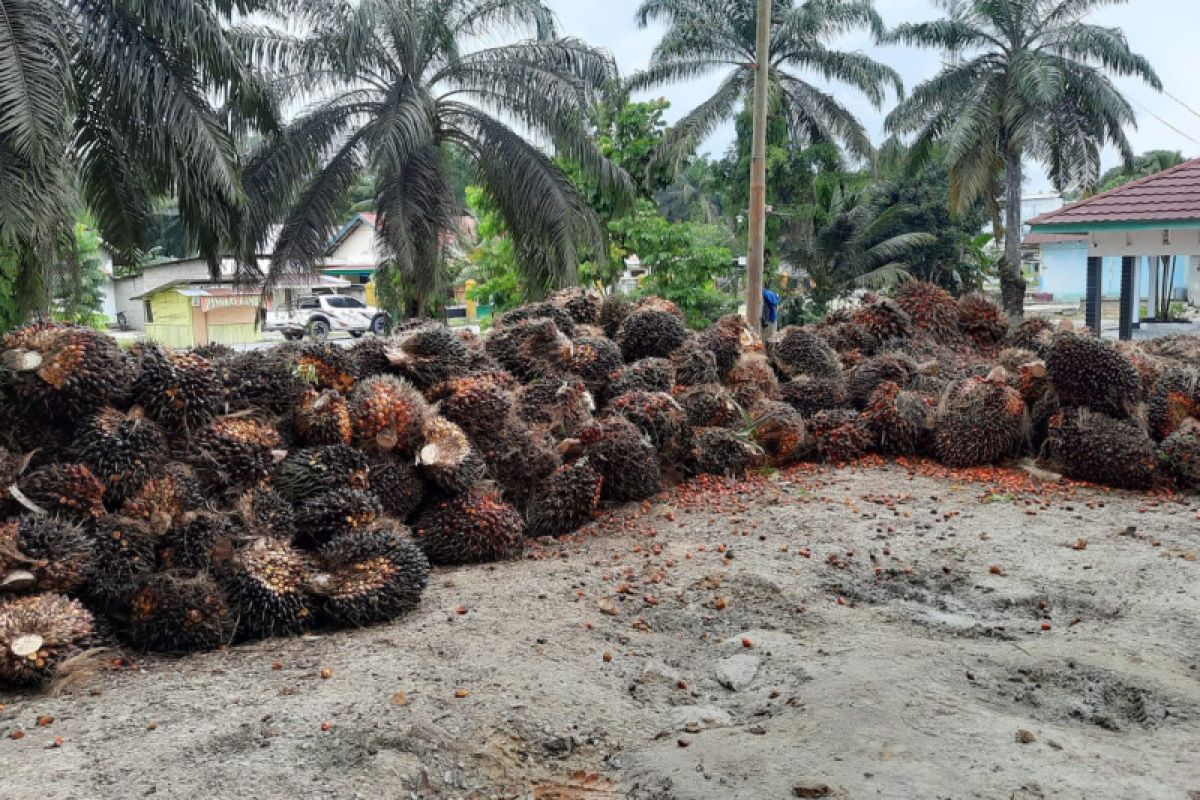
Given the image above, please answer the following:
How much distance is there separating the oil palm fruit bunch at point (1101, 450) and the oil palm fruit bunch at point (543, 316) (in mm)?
3822

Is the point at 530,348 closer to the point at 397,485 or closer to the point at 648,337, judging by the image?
the point at 648,337

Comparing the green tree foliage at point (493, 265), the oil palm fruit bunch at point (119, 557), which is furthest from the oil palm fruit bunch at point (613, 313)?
the green tree foliage at point (493, 265)

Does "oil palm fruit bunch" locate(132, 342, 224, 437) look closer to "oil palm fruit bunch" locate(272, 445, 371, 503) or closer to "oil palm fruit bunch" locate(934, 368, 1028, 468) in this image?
"oil palm fruit bunch" locate(272, 445, 371, 503)

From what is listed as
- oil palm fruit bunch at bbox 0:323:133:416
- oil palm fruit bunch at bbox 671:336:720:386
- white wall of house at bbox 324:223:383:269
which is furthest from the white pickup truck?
oil palm fruit bunch at bbox 0:323:133:416

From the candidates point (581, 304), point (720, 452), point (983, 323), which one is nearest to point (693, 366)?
point (720, 452)

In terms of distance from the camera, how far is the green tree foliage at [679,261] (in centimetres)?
2184

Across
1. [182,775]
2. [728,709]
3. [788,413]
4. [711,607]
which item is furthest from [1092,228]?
[182,775]

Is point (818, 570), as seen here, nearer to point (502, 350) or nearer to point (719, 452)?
point (719, 452)

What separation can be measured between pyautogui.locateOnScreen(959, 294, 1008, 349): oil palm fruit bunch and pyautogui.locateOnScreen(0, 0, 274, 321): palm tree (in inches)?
325

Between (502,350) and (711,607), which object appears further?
(502,350)

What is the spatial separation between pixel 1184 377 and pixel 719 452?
3.57 m

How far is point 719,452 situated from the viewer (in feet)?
25.4

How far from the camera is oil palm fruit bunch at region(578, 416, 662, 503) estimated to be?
6.78 m

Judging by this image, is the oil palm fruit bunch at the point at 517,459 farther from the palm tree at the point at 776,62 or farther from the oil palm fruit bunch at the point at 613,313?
the palm tree at the point at 776,62
